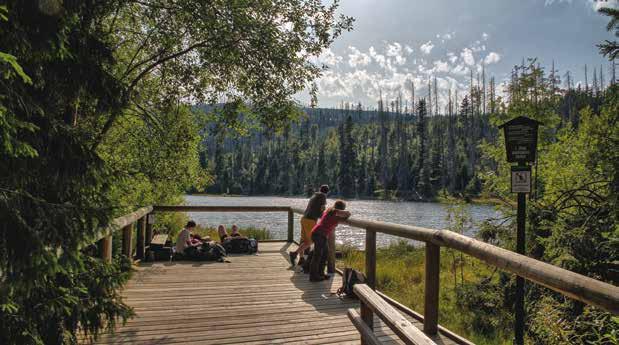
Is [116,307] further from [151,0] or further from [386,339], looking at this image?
[151,0]

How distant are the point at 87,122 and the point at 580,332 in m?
7.10

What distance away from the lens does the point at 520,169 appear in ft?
12.9

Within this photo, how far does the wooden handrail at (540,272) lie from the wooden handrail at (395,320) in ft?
2.18

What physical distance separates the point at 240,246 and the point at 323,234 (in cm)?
333

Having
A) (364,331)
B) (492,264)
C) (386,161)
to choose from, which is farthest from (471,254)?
(386,161)

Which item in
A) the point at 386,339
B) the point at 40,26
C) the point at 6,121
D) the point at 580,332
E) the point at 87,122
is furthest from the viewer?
the point at 87,122

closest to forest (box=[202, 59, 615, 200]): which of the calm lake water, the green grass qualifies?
the calm lake water

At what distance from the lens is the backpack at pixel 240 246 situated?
8336 mm

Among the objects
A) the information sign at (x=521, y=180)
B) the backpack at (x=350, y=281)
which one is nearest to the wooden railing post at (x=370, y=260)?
the backpack at (x=350, y=281)

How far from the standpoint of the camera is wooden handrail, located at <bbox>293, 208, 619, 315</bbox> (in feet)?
4.77

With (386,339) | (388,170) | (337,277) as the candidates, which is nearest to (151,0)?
(337,277)

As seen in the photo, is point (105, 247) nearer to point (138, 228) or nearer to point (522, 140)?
point (138, 228)

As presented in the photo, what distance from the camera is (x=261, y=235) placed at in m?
14.9

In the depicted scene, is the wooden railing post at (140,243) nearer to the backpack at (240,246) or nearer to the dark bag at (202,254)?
the dark bag at (202,254)
